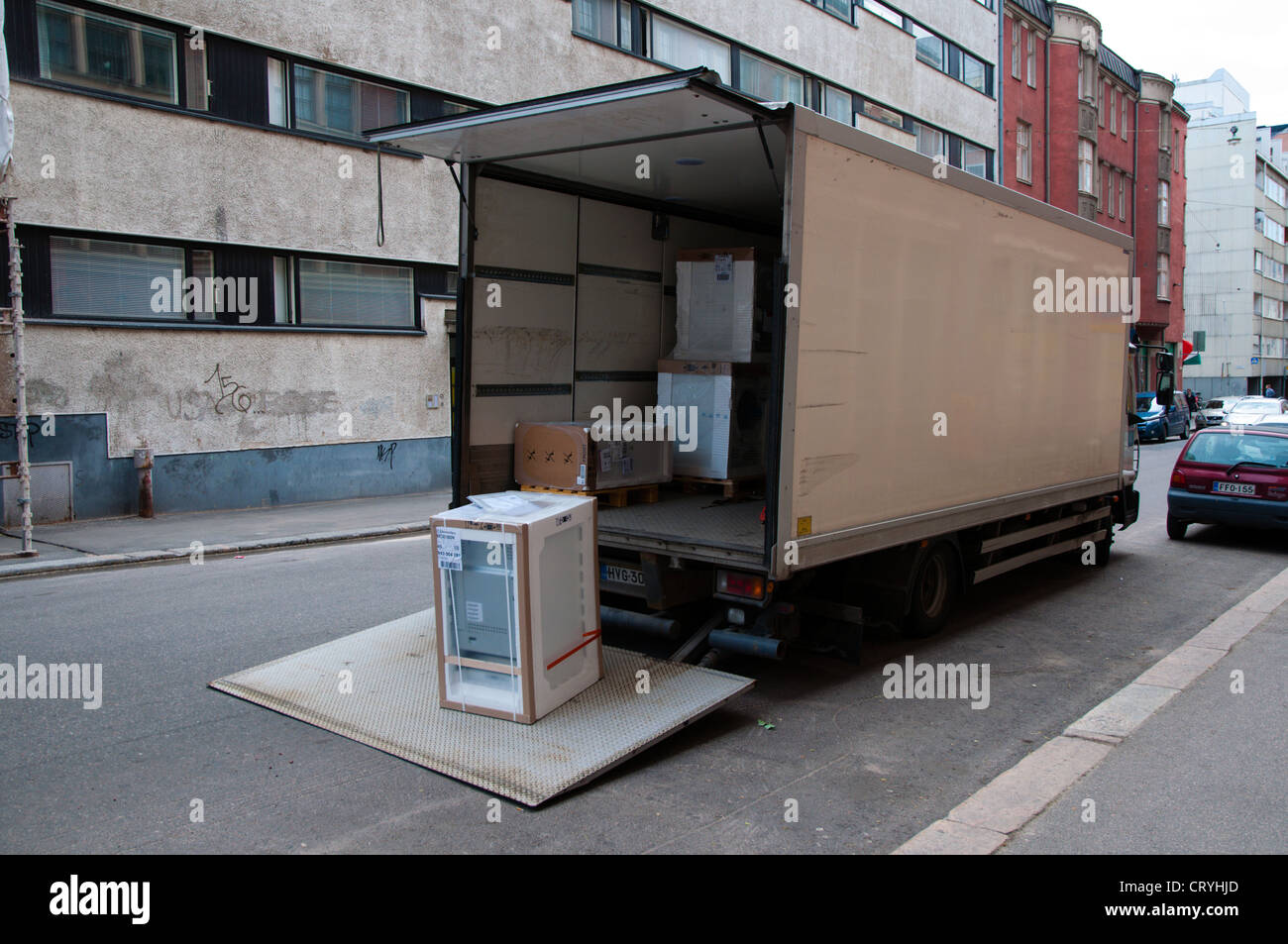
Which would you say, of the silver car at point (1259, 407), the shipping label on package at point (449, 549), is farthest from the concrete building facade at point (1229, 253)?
the shipping label on package at point (449, 549)

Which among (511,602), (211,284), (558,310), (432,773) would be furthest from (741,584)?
(211,284)

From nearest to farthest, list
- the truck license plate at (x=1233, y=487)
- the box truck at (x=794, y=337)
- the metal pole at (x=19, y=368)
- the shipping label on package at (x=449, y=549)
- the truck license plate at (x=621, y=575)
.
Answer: the shipping label on package at (x=449, y=549) < the box truck at (x=794, y=337) < the truck license plate at (x=621, y=575) < the metal pole at (x=19, y=368) < the truck license plate at (x=1233, y=487)

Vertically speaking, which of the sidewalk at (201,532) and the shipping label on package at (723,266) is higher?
the shipping label on package at (723,266)

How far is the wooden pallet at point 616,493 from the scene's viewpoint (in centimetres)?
717

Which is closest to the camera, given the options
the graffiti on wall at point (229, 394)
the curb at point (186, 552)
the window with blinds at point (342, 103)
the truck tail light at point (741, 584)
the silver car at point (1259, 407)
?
the truck tail light at point (741, 584)

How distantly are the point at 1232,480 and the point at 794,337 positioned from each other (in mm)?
9178

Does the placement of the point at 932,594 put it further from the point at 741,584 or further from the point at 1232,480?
the point at 1232,480

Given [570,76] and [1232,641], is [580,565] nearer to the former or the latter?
[1232,641]

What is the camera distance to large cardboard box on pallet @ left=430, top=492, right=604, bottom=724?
514 centimetres

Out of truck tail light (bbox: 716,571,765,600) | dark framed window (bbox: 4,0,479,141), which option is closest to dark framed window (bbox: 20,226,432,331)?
dark framed window (bbox: 4,0,479,141)

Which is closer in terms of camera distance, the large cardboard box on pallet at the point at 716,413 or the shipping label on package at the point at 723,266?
the large cardboard box on pallet at the point at 716,413

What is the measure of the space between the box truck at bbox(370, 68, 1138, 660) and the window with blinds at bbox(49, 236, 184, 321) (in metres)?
8.41

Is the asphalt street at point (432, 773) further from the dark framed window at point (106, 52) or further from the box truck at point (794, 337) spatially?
the dark framed window at point (106, 52)

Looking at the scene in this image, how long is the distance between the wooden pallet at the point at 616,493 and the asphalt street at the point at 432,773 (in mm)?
1547
